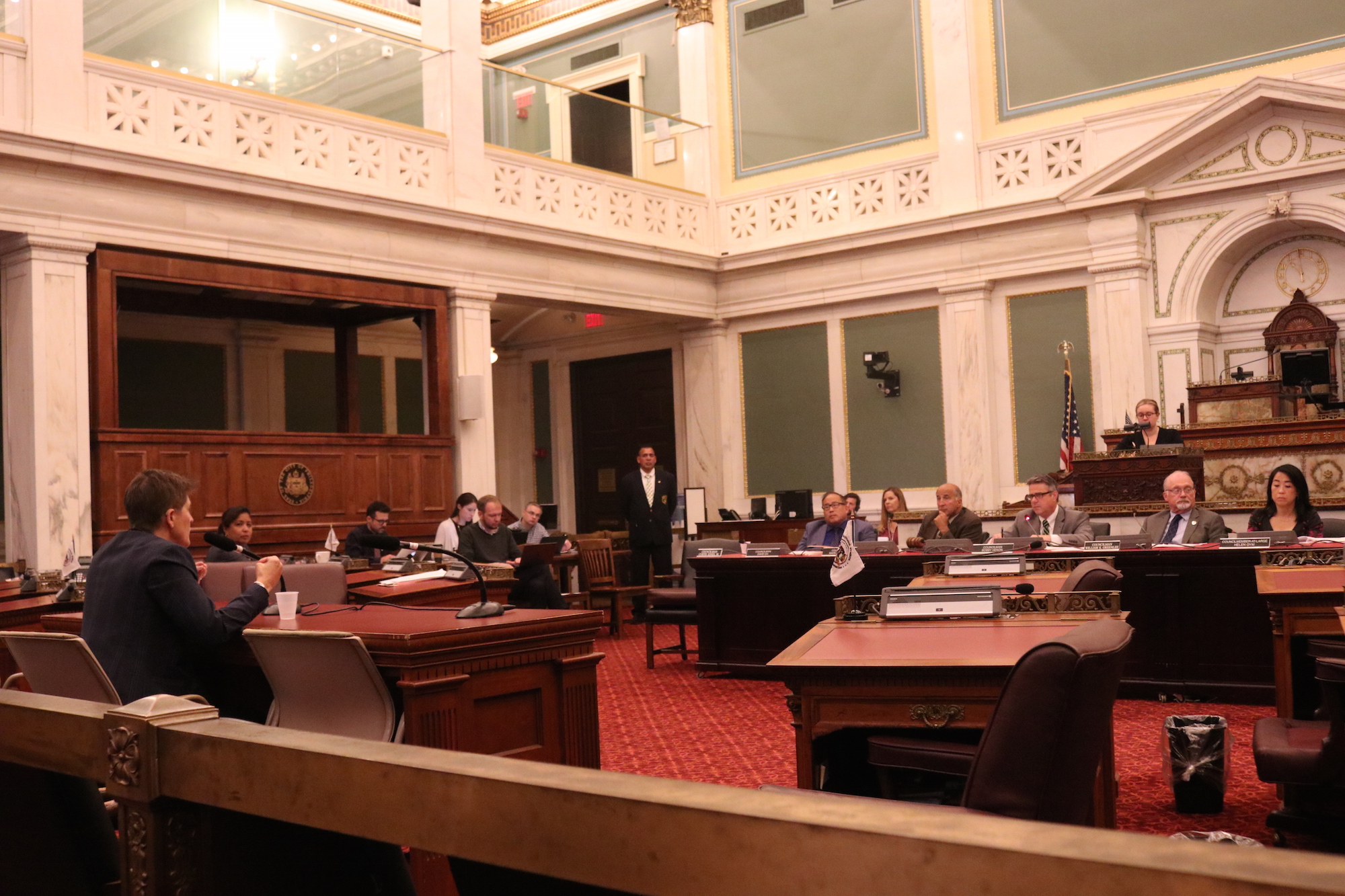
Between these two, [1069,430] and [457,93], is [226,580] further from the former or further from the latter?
[1069,430]

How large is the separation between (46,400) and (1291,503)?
27.7 ft

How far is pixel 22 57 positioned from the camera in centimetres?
895

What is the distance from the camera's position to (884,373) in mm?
13445

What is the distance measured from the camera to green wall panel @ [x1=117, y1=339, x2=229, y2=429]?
13.4 m

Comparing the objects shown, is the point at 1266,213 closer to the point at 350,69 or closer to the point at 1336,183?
the point at 1336,183

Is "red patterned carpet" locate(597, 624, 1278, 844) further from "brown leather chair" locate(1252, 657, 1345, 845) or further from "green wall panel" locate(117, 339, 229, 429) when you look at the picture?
"green wall panel" locate(117, 339, 229, 429)

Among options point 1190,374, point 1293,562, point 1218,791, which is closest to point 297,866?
point 1218,791

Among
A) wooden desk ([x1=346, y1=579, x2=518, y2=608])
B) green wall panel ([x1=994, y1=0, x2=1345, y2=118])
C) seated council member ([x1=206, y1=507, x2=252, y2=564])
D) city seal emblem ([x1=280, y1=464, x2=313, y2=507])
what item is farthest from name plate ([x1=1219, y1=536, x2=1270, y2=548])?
city seal emblem ([x1=280, y1=464, x2=313, y2=507])

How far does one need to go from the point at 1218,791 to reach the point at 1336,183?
856cm

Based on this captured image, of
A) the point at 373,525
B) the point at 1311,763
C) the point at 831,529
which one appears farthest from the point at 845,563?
the point at 373,525

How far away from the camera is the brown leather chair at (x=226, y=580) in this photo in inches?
203

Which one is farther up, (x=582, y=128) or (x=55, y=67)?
(x=582, y=128)

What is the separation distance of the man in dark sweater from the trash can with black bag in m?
5.10

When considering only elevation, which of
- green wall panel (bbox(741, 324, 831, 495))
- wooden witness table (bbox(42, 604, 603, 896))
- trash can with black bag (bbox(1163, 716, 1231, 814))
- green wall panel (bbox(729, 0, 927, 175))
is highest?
green wall panel (bbox(729, 0, 927, 175))
